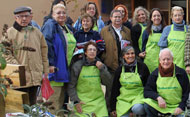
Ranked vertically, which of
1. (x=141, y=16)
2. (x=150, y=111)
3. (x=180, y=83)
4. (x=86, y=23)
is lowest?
(x=150, y=111)

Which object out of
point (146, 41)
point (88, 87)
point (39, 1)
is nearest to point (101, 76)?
point (88, 87)

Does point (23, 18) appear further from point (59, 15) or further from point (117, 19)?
point (117, 19)

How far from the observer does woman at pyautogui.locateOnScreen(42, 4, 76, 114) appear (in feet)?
15.3

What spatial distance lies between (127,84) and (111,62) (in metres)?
0.60

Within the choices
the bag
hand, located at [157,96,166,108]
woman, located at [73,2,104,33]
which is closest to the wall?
woman, located at [73,2,104,33]

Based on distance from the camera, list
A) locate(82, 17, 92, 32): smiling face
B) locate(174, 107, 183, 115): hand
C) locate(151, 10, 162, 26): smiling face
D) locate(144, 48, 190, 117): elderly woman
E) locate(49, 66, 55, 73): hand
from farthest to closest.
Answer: locate(151, 10, 162, 26): smiling face
locate(82, 17, 92, 32): smiling face
locate(49, 66, 55, 73): hand
locate(144, 48, 190, 117): elderly woman
locate(174, 107, 183, 115): hand

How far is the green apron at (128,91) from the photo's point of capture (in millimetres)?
4840

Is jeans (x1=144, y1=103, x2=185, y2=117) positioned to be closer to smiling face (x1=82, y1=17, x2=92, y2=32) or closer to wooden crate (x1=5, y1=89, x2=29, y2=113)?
smiling face (x1=82, y1=17, x2=92, y2=32)

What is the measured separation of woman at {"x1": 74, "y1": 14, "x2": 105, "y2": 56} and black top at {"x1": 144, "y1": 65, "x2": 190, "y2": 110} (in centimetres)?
108

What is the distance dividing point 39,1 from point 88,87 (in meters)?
6.34

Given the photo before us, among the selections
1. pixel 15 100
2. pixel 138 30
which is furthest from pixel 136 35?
pixel 15 100

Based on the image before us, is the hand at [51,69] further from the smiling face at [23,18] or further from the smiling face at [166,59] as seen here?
the smiling face at [166,59]

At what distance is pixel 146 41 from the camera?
18.0 ft

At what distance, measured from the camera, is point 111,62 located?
535cm
